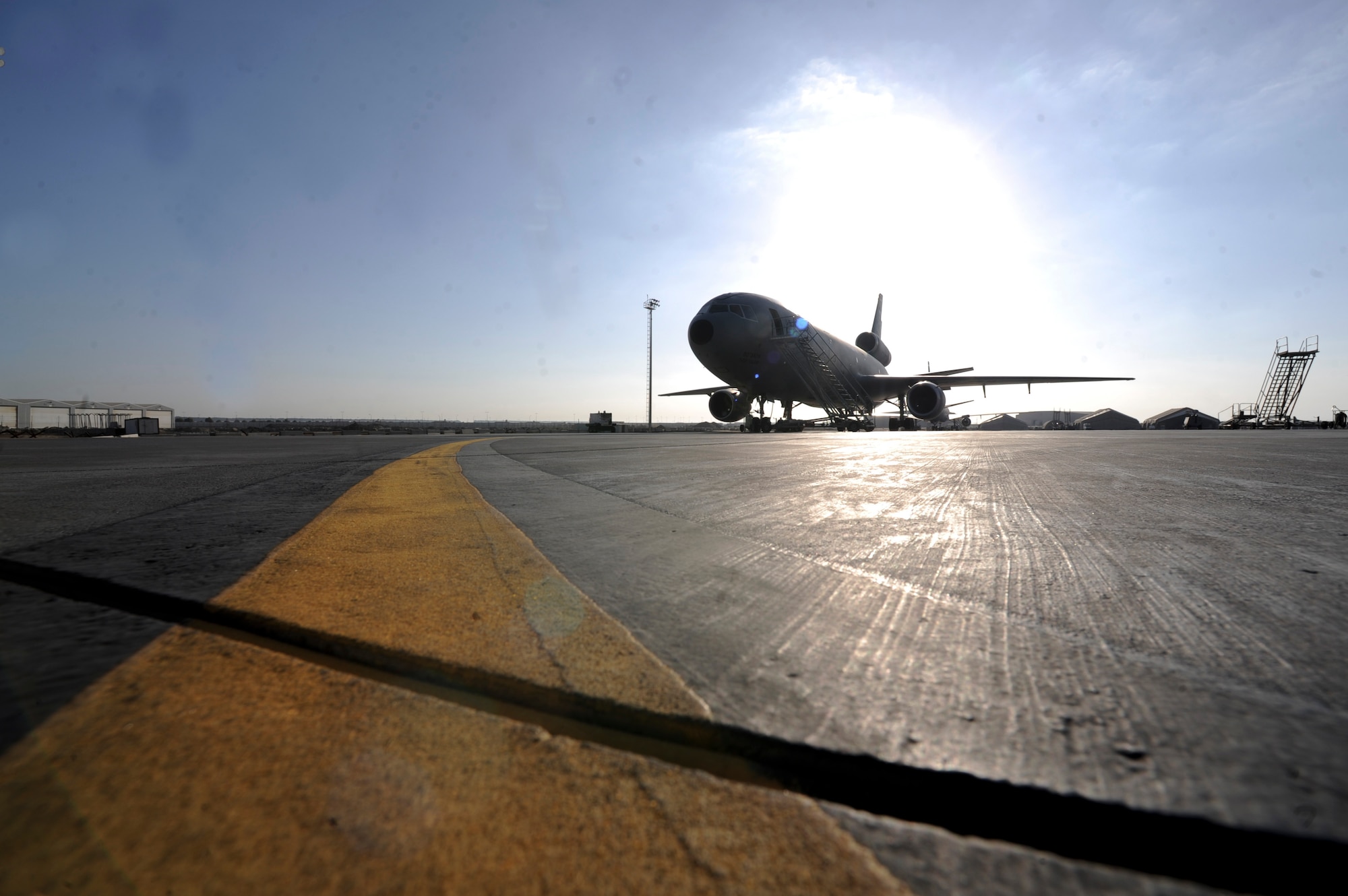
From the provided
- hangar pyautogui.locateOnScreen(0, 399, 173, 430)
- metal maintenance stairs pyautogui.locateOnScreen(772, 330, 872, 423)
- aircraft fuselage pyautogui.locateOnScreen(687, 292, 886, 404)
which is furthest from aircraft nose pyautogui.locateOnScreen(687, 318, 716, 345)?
hangar pyautogui.locateOnScreen(0, 399, 173, 430)

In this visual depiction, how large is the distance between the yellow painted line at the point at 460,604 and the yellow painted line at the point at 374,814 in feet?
0.58

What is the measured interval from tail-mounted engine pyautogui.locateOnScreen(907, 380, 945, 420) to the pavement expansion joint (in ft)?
82.0

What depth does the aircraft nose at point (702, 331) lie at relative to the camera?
21.1m

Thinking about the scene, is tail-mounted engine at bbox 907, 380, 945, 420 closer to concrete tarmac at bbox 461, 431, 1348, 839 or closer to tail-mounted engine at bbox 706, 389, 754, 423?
tail-mounted engine at bbox 706, 389, 754, 423

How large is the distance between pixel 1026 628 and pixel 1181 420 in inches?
3135

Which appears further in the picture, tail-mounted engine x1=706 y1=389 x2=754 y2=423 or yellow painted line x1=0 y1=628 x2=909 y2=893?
tail-mounted engine x1=706 y1=389 x2=754 y2=423

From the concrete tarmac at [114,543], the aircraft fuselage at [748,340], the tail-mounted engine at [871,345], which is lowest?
the concrete tarmac at [114,543]

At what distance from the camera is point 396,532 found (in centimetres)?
253

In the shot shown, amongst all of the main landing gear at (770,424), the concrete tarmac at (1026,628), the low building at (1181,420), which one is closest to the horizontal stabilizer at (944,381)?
the main landing gear at (770,424)

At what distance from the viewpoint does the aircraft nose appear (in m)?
21.1

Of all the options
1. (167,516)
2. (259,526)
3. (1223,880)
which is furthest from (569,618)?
(167,516)

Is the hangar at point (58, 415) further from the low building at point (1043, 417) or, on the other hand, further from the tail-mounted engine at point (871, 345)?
the low building at point (1043, 417)

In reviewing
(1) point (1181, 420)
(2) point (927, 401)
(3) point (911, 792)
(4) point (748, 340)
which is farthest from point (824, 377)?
(1) point (1181, 420)

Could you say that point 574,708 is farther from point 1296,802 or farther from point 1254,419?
point 1254,419
